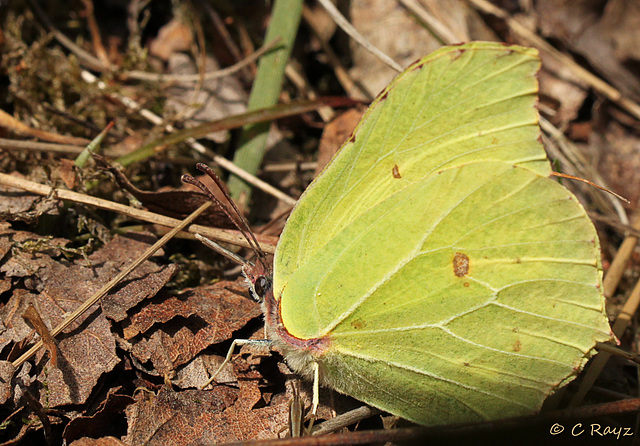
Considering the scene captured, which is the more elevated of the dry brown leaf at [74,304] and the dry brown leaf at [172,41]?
the dry brown leaf at [172,41]

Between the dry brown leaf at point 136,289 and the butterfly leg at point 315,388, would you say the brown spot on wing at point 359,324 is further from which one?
the dry brown leaf at point 136,289

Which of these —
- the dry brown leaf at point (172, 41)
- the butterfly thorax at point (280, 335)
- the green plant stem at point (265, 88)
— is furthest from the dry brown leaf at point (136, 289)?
the dry brown leaf at point (172, 41)

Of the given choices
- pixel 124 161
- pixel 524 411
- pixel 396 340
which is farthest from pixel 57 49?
pixel 524 411

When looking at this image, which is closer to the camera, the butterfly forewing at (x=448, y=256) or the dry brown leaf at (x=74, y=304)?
the butterfly forewing at (x=448, y=256)

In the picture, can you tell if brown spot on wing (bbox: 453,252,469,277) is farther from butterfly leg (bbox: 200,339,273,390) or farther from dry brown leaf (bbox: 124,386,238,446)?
dry brown leaf (bbox: 124,386,238,446)

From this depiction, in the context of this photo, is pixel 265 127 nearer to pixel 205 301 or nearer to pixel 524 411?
pixel 205 301

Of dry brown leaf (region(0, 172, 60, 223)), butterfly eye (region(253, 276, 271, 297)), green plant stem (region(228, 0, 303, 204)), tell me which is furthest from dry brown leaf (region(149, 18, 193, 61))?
butterfly eye (region(253, 276, 271, 297))

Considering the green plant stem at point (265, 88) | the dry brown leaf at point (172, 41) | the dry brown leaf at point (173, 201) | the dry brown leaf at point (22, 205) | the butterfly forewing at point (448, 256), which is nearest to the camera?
the butterfly forewing at point (448, 256)
